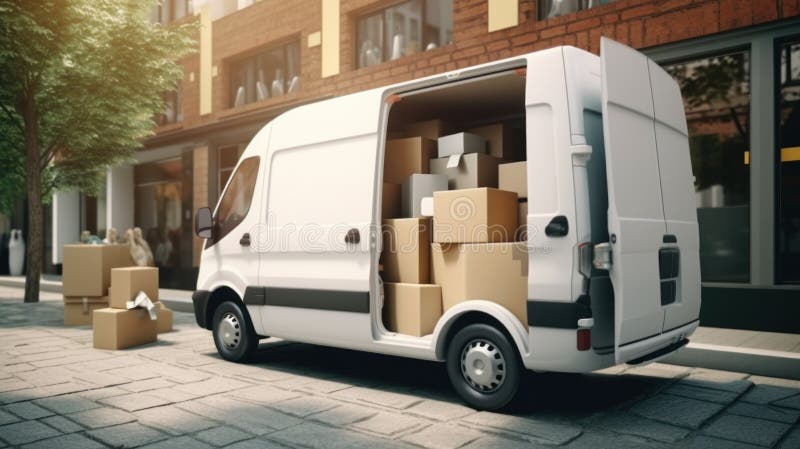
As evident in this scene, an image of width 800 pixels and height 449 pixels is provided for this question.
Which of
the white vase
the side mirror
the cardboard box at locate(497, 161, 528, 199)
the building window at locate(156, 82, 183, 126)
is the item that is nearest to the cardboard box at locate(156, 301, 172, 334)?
the side mirror

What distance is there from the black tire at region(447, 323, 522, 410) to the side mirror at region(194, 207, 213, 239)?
315cm

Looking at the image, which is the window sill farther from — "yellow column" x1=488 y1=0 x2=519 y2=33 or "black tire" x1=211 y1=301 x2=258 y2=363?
"black tire" x1=211 y1=301 x2=258 y2=363

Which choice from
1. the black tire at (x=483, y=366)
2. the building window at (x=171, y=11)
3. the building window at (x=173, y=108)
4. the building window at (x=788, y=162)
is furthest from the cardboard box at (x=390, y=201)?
the building window at (x=171, y=11)

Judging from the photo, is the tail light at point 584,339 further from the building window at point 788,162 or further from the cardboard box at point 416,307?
the building window at point 788,162

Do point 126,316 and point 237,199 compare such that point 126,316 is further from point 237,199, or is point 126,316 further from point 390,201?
point 390,201

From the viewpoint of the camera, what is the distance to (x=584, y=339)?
4.01m

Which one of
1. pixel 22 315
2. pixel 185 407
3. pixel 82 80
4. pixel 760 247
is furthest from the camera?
pixel 82 80

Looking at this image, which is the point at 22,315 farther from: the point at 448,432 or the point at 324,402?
the point at 448,432

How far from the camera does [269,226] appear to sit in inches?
239

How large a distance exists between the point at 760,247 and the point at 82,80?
11910 mm

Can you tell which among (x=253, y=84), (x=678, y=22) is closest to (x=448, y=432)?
(x=678, y=22)

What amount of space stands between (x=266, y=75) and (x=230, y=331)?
907 cm

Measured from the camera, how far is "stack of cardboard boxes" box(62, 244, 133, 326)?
8.70 metres

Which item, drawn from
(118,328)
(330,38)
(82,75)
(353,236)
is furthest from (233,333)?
(82,75)
